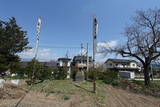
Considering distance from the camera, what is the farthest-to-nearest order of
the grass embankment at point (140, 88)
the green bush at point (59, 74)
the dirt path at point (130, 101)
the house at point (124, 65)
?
1. the house at point (124, 65)
2. the green bush at point (59, 74)
3. the grass embankment at point (140, 88)
4. the dirt path at point (130, 101)

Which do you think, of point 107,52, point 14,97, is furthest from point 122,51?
point 14,97

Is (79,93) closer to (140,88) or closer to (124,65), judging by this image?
(140,88)

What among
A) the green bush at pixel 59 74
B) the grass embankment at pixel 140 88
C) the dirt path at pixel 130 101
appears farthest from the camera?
the green bush at pixel 59 74

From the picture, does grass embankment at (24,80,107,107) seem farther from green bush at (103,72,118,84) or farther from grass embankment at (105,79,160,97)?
green bush at (103,72,118,84)

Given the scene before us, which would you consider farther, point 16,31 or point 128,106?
point 16,31

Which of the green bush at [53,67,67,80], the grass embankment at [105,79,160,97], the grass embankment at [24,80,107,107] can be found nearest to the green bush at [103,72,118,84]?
the grass embankment at [105,79,160,97]

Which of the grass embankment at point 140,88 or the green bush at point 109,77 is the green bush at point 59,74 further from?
the grass embankment at point 140,88

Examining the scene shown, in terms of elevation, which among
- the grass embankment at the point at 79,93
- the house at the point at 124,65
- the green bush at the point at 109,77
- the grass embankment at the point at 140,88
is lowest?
the grass embankment at the point at 140,88

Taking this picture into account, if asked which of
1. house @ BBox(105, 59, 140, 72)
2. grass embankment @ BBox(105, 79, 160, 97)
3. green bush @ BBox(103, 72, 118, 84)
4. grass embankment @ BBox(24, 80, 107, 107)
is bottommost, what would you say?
grass embankment @ BBox(105, 79, 160, 97)

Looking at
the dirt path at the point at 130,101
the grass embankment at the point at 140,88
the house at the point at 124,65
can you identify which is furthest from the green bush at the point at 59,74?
the house at the point at 124,65

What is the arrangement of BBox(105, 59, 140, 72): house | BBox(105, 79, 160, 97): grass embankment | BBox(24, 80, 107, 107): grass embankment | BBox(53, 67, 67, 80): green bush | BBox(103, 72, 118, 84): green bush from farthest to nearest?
BBox(105, 59, 140, 72): house
BBox(53, 67, 67, 80): green bush
BBox(103, 72, 118, 84): green bush
BBox(105, 79, 160, 97): grass embankment
BBox(24, 80, 107, 107): grass embankment

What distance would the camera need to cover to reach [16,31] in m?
17.0

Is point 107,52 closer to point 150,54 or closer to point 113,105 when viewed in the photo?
point 150,54

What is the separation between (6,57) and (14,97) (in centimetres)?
1305
